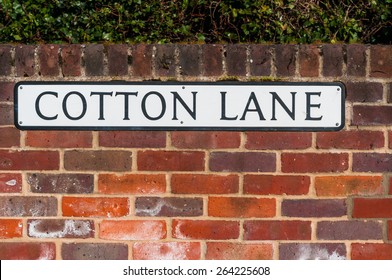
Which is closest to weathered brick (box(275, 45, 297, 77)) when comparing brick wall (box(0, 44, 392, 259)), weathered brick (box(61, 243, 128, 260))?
brick wall (box(0, 44, 392, 259))

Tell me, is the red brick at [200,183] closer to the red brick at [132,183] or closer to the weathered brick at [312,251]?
the red brick at [132,183]

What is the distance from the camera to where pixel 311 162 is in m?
2.51

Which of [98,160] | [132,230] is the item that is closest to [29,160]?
[98,160]

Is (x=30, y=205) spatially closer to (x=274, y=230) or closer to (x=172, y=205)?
(x=172, y=205)

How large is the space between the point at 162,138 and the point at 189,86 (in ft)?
0.77

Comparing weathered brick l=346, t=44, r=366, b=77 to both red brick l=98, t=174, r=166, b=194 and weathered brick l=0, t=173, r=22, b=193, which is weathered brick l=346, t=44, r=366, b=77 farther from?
weathered brick l=0, t=173, r=22, b=193

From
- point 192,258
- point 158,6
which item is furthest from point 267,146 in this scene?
point 158,6

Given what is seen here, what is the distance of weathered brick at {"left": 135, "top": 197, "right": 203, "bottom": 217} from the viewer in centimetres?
251

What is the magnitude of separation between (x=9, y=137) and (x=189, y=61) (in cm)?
79

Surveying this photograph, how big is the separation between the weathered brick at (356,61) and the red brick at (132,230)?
975mm

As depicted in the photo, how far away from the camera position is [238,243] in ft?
8.34

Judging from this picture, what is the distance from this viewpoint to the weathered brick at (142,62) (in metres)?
2.48

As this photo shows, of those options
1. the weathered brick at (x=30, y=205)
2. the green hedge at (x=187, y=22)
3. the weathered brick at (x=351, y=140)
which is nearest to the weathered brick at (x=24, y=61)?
the green hedge at (x=187, y=22)

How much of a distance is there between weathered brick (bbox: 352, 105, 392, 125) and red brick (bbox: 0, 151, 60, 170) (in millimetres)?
1214
